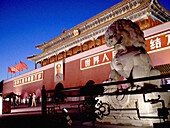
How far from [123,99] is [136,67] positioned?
61 cm

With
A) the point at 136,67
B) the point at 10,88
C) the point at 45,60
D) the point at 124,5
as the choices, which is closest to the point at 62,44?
the point at 45,60

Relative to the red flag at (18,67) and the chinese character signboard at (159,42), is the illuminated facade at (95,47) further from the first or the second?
the red flag at (18,67)

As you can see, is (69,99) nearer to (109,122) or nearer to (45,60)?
(45,60)

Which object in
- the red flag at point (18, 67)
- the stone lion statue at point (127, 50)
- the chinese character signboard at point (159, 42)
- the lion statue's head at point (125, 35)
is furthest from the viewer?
the red flag at point (18, 67)

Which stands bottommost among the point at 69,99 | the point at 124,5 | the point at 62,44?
the point at 69,99

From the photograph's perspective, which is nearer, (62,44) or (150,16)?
(150,16)

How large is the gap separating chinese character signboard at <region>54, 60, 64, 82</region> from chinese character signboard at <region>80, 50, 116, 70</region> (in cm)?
246

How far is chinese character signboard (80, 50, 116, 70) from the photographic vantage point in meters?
9.34

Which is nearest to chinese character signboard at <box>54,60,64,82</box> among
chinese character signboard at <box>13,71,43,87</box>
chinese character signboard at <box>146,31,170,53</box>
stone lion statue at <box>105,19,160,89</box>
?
chinese character signboard at <box>13,71,43,87</box>

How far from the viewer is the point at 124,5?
981cm

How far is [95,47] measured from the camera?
10414 millimetres

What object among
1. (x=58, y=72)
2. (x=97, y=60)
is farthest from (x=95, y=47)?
(x=58, y=72)

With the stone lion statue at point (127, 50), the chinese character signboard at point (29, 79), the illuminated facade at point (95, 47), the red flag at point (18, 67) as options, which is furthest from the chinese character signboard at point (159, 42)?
the red flag at point (18, 67)

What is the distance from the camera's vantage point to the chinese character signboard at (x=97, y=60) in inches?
368
